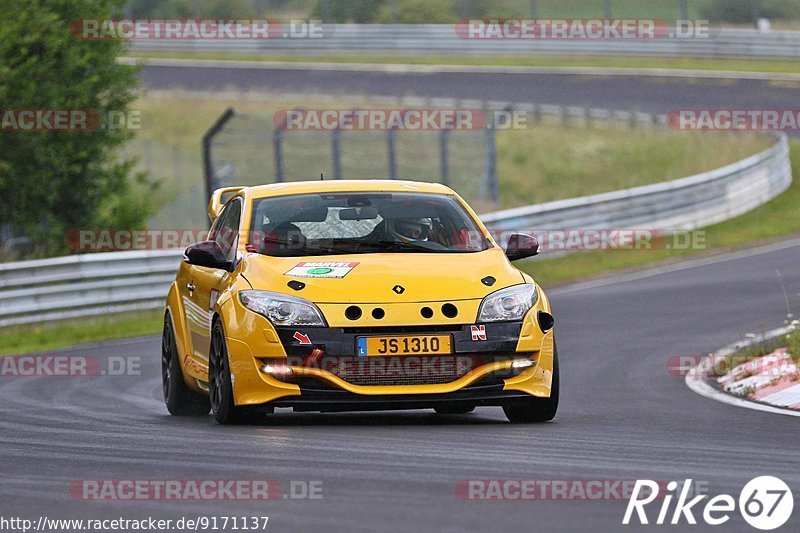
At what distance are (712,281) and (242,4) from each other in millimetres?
35256

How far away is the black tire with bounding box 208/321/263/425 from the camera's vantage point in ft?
29.9

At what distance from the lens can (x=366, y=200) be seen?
10.2m

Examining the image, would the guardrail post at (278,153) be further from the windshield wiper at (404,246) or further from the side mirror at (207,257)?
the windshield wiper at (404,246)

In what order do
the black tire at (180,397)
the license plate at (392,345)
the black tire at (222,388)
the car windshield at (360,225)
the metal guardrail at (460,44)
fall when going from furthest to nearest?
1. the metal guardrail at (460,44)
2. the black tire at (180,397)
3. the car windshield at (360,225)
4. the black tire at (222,388)
5. the license plate at (392,345)

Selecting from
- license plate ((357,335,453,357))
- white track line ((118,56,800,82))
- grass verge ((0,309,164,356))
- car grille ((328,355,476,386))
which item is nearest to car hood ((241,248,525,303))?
license plate ((357,335,453,357))

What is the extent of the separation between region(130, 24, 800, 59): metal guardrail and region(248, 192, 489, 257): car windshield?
37.9 m

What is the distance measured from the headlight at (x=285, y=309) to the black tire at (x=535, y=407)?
48.6 inches

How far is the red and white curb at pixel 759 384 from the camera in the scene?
10.5 m

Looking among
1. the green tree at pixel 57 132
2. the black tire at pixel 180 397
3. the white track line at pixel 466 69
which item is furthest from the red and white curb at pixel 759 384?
the white track line at pixel 466 69

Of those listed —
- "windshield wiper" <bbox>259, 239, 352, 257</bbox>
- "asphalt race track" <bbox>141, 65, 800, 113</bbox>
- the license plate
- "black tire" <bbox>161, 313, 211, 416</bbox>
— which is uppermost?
"asphalt race track" <bbox>141, 65, 800, 113</bbox>

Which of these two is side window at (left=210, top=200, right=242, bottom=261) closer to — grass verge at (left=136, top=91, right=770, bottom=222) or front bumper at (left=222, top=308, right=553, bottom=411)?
front bumper at (left=222, top=308, right=553, bottom=411)

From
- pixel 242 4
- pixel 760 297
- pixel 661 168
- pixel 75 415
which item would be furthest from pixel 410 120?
pixel 75 415

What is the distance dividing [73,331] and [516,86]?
27214 millimetres

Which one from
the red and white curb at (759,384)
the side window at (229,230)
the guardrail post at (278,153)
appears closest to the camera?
the side window at (229,230)
